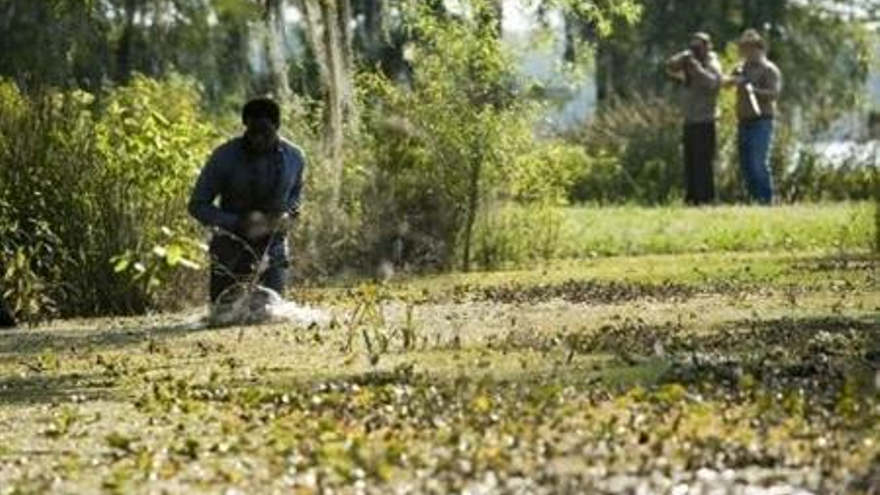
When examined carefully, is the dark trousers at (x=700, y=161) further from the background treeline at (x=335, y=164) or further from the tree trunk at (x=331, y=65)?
the tree trunk at (x=331, y=65)

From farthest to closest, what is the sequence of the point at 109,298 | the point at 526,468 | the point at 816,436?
the point at 109,298
the point at 816,436
the point at 526,468

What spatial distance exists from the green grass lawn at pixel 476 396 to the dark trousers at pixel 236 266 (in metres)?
0.42

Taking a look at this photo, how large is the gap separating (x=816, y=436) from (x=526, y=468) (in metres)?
1.30

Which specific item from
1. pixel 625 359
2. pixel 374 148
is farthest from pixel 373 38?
pixel 625 359

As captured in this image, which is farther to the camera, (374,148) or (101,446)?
(374,148)

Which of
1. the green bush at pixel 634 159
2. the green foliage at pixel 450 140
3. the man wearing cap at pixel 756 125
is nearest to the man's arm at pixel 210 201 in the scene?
the green foliage at pixel 450 140

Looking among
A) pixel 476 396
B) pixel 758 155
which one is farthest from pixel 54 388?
pixel 758 155

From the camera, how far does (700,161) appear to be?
29406 mm

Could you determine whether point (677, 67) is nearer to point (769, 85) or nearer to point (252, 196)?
point (769, 85)

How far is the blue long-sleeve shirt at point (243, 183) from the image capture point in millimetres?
16469

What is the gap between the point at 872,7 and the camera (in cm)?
4944

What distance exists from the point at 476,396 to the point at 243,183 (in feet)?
20.6

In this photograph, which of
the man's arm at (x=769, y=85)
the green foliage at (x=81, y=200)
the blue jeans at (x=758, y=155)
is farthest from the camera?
the man's arm at (x=769, y=85)

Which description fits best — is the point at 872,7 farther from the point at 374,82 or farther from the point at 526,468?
the point at 526,468
